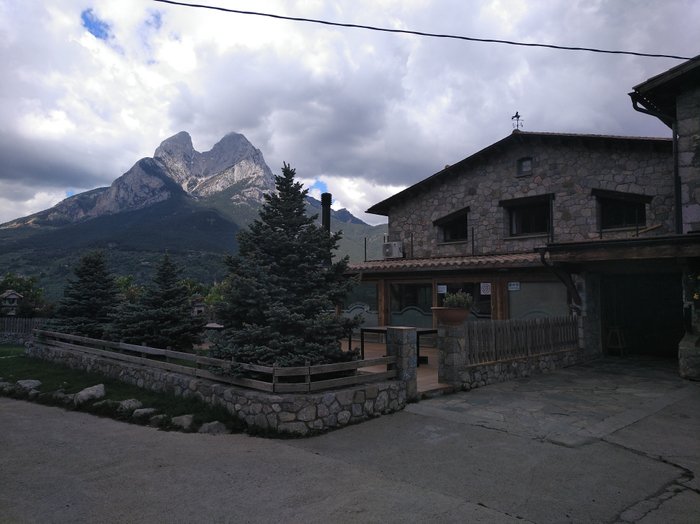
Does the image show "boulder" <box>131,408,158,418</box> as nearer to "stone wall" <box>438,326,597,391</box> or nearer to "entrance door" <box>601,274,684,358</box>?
"stone wall" <box>438,326,597,391</box>

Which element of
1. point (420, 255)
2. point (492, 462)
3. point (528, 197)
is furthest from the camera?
point (420, 255)

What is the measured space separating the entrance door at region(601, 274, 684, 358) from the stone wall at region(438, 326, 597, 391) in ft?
16.8

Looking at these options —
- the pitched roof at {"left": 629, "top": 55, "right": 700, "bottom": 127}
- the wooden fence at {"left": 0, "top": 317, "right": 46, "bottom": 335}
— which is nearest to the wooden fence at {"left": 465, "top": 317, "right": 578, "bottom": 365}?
the pitched roof at {"left": 629, "top": 55, "right": 700, "bottom": 127}

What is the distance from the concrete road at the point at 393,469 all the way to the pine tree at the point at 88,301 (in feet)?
25.2

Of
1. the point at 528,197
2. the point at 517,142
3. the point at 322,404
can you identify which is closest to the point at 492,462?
the point at 322,404

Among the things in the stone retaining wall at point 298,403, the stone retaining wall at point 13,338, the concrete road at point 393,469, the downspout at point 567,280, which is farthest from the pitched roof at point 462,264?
the stone retaining wall at point 13,338

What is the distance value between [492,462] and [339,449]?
181 cm

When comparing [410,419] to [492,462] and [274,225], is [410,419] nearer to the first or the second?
[492,462]

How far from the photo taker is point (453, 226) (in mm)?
18297

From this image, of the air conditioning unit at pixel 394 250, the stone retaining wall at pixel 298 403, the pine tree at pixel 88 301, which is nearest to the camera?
the stone retaining wall at pixel 298 403

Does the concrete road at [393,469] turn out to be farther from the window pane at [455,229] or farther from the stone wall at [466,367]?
the window pane at [455,229]

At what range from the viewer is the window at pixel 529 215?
1549cm

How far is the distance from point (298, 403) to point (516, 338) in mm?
5825

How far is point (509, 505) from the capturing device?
13.3 feet
